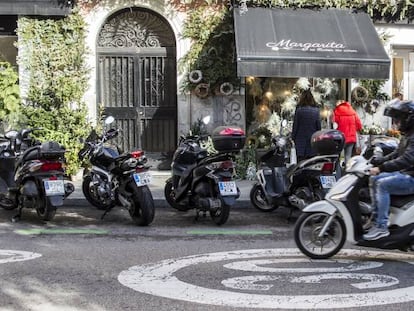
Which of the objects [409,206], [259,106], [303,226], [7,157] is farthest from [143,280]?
[259,106]

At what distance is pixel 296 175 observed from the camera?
8.31m

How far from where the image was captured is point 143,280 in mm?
5504

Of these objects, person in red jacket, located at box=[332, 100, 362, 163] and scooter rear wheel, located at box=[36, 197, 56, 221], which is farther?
person in red jacket, located at box=[332, 100, 362, 163]

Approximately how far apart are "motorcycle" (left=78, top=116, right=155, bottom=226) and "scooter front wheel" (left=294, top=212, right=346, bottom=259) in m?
2.48

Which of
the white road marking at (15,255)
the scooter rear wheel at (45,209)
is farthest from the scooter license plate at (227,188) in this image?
the white road marking at (15,255)

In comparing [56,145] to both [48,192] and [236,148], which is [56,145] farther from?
[236,148]

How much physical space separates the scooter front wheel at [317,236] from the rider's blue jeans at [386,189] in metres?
0.39

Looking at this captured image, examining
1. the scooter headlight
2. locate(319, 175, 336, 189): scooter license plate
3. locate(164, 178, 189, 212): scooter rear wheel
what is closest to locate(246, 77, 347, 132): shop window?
locate(164, 178, 189, 212): scooter rear wheel

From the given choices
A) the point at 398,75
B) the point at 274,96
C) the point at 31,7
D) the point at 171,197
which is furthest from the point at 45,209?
the point at 398,75

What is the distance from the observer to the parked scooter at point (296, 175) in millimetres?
7816

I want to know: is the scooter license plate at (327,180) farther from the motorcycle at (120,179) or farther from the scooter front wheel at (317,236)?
the motorcycle at (120,179)

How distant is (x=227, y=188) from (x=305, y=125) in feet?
7.56

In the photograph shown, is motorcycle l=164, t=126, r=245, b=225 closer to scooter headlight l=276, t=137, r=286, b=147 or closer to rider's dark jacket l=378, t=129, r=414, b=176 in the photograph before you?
scooter headlight l=276, t=137, r=286, b=147

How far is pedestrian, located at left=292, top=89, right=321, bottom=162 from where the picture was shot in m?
9.66
